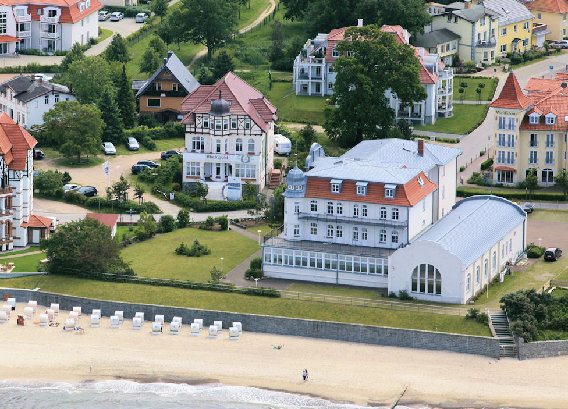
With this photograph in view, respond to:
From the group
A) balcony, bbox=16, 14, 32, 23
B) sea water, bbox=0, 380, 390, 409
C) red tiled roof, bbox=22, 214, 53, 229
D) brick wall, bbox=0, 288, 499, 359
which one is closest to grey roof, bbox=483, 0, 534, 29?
balcony, bbox=16, 14, 32, 23

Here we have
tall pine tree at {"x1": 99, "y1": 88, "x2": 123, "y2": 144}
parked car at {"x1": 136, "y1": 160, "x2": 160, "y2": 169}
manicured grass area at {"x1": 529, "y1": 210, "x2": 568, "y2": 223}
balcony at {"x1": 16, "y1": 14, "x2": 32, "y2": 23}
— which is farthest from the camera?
balcony at {"x1": 16, "y1": 14, "x2": 32, "y2": 23}

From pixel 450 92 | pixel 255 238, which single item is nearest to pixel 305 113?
pixel 450 92

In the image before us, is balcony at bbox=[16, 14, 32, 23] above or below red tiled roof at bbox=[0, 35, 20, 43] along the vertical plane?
above

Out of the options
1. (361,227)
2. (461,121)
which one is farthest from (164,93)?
(361,227)

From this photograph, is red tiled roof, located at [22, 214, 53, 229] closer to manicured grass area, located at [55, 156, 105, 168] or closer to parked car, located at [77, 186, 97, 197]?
parked car, located at [77, 186, 97, 197]

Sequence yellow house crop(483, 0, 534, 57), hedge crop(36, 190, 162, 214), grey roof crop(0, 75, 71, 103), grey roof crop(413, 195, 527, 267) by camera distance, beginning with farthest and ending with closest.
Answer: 1. yellow house crop(483, 0, 534, 57)
2. grey roof crop(0, 75, 71, 103)
3. hedge crop(36, 190, 162, 214)
4. grey roof crop(413, 195, 527, 267)

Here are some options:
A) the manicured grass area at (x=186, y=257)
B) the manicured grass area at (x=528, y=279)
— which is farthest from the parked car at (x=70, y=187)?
the manicured grass area at (x=528, y=279)

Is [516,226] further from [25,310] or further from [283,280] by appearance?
[25,310]

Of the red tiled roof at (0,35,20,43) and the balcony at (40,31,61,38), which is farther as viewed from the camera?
the balcony at (40,31,61,38)

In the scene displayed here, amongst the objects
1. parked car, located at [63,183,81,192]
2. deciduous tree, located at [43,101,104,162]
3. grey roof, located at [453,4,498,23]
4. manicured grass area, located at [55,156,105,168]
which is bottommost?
parked car, located at [63,183,81,192]
